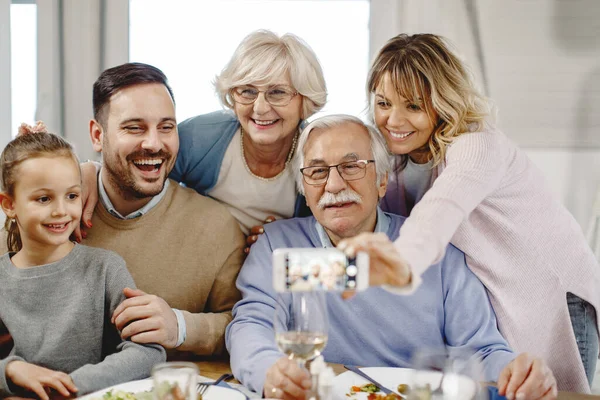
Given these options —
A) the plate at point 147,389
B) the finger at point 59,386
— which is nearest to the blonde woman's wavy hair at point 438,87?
the plate at point 147,389

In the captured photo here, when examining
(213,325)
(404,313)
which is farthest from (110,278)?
(404,313)

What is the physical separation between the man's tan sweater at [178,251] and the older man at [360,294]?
0.13 m

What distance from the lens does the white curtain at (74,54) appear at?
128 inches

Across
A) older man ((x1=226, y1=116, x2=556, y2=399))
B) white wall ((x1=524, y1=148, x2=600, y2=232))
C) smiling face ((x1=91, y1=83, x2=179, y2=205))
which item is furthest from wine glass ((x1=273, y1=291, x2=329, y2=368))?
white wall ((x1=524, y1=148, x2=600, y2=232))

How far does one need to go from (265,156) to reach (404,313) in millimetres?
754

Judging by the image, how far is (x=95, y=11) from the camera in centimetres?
330

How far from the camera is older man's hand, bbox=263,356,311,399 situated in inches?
51.2

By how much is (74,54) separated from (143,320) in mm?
2063

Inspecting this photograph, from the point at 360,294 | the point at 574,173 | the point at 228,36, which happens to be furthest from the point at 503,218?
the point at 228,36

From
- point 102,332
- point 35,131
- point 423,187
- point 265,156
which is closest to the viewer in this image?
point 102,332

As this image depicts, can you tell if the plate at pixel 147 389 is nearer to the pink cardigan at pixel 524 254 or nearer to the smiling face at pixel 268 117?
the pink cardigan at pixel 524 254

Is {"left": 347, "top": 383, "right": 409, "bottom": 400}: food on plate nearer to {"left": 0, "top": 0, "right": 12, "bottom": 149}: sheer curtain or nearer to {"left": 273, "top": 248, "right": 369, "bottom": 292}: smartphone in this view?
{"left": 273, "top": 248, "right": 369, "bottom": 292}: smartphone

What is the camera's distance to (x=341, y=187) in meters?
1.91

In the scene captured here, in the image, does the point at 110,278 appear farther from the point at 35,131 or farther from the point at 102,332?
the point at 35,131
